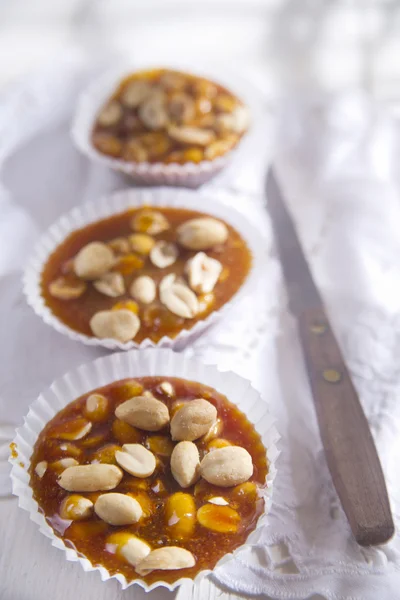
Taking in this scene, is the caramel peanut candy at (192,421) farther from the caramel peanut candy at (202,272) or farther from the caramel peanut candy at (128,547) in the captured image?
the caramel peanut candy at (202,272)

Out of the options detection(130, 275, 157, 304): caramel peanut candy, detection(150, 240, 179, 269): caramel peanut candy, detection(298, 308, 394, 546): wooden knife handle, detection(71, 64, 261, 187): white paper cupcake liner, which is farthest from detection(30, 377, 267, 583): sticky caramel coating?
detection(71, 64, 261, 187): white paper cupcake liner

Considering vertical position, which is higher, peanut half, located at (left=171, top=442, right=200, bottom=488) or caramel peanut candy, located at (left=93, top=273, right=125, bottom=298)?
caramel peanut candy, located at (left=93, top=273, right=125, bottom=298)

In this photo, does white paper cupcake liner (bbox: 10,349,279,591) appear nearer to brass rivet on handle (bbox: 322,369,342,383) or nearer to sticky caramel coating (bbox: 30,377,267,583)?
sticky caramel coating (bbox: 30,377,267,583)

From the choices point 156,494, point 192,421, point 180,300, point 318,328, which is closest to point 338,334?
point 318,328

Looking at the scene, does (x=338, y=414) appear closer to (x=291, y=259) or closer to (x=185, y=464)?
(x=185, y=464)

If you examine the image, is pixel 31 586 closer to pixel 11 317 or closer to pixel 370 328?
pixel 11 317
